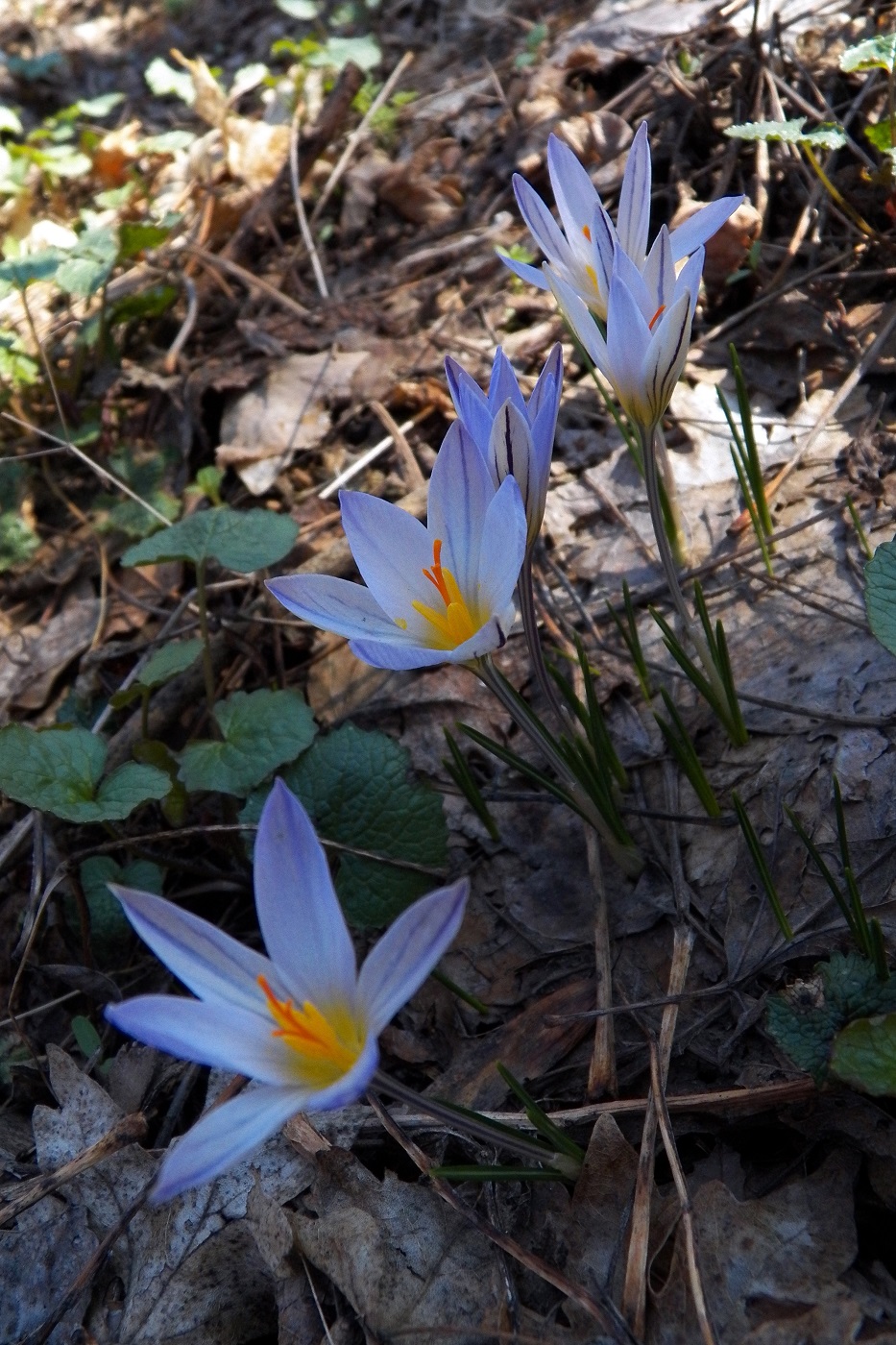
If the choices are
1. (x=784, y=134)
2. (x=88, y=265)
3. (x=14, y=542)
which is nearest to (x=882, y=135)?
(x=784, y=134)

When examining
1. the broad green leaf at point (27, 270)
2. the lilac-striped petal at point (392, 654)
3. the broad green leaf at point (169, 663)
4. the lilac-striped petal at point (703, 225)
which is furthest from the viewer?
the broad green leaf at point (27, 270)

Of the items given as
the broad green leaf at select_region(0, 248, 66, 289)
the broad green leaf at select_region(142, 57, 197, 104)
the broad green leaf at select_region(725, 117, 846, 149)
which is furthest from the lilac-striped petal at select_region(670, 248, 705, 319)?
the broad green leaf at select_region(142, 57, 197, 104)

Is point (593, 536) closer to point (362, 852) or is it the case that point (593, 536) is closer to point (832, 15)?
point (362, 852)

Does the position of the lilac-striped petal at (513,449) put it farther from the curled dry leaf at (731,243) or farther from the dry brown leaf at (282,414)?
the curled dry leaf at (731,243)

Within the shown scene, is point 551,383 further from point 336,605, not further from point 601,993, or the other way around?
point 601,993

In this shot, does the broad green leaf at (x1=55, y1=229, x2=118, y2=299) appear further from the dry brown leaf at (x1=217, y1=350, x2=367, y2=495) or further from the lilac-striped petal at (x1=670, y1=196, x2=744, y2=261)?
the lilac-striped petal at (x1=670, y1=196, x2=744, y2=261)

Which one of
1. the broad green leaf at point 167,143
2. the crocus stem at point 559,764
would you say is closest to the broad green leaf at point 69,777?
the crocus stem at point 559,764
